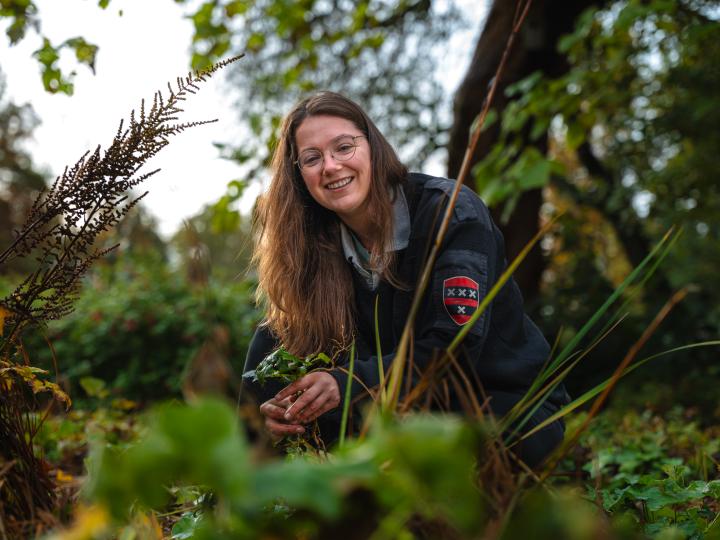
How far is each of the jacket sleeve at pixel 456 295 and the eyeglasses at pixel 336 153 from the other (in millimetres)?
510

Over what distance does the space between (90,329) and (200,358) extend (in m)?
6.31

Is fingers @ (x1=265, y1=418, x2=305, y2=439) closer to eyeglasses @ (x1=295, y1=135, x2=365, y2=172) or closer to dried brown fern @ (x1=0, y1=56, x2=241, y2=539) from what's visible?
dried brown fern @ (x1=0, y1=56, x2=241, y2=539)

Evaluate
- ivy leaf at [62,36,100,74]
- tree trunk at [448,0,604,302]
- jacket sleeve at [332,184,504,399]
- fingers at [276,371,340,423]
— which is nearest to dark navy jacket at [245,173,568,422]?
jacket sleeve at [332,184,504,399]

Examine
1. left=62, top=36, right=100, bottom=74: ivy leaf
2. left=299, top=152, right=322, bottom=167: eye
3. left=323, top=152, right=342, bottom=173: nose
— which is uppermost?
Answer: left=62, top=36, right=100, bottom=74: ivy leaf

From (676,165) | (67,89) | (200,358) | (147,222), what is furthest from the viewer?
(147,222)

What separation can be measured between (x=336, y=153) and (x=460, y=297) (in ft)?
2.81

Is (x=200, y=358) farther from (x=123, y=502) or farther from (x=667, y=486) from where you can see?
(x=667, y=486)

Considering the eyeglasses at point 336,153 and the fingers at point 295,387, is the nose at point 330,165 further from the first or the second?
the fingers at point 295,387

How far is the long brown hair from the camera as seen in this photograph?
242cm

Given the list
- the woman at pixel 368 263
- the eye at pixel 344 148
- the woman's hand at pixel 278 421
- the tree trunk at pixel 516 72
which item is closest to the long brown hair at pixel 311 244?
the woman at pixel 368 263

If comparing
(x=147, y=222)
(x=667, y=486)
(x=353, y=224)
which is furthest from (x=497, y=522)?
(x=147, y=222)

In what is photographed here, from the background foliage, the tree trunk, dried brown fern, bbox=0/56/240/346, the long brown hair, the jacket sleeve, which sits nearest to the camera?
the background foliage

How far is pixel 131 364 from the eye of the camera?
6.36m

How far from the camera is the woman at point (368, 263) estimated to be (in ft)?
7.00
